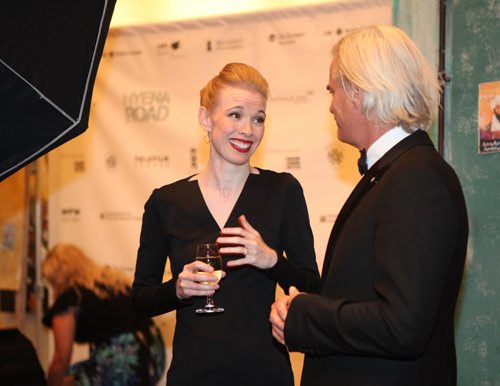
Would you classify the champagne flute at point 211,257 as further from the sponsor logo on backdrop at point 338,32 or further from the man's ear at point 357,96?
the sponsor logo on backdrop at point 338,32

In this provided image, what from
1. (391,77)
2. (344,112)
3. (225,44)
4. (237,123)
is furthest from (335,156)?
(391,77)

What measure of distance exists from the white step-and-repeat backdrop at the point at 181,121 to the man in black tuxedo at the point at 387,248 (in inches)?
79.5

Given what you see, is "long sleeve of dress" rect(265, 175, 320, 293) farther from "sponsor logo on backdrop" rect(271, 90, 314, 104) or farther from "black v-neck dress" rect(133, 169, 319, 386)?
"sponsor logo on backdrop" rect(271, 90, 314, 104)

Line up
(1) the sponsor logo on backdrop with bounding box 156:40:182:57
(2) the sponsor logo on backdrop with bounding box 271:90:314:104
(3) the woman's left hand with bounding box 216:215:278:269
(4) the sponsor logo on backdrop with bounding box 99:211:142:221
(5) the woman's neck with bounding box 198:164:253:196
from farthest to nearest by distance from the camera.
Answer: (4) the sponsor logo on backdrop with bounding box 99:211:142:221 → (1) the sponsor logo on backdrop with bounding box 156:40:182:57 → (2) the sponsor logo on backdrop with bounding box 271:90:314:104 → (5) the woman's neck with bounding box 198:164:253:196 → (3) the woman's left hand with bounding box 216:215:278:269

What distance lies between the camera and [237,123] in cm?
270

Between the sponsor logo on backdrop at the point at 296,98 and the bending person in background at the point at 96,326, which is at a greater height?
the sponsor logo on backdrop at the point at 296,98

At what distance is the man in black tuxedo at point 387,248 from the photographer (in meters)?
1.59

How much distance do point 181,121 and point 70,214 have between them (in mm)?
1008

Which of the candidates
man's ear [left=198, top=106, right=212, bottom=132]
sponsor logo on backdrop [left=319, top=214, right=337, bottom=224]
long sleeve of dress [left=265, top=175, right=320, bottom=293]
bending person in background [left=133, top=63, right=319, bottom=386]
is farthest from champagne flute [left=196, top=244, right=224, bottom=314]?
sponsor logo on backdrop [left=319, top=214, right=337, bottom=224]

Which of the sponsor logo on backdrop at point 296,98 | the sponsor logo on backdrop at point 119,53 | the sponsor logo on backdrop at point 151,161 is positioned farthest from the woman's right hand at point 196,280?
the sponsor logo on backdrop at point 119,53

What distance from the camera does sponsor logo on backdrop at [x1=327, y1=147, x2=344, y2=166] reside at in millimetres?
3896

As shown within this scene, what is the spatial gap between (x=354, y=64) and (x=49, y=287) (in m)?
3.41

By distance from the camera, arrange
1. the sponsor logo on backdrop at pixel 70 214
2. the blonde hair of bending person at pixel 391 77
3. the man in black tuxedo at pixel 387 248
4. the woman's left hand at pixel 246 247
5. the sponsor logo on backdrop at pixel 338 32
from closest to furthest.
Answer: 1. the man in black tuxedo at pixel 387 248
2. the blonde hair of bending person at pixel 391 77
3. the woman's left hand at pixel 246 247
4. the sponsor logo on backdrop at pixel 338 32
5. the sponsor logo on backdrop at pixel 70 214

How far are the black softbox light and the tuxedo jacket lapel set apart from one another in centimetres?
83
